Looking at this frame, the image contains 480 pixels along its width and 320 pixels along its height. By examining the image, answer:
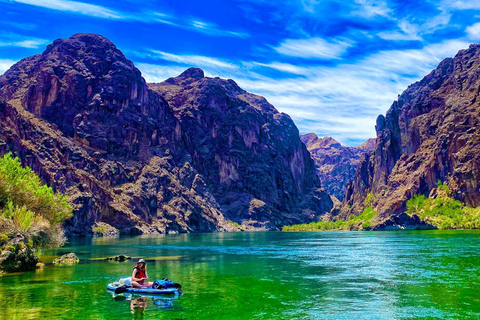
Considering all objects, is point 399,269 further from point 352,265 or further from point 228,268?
point 228,268

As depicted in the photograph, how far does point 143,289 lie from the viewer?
4338 centimetres

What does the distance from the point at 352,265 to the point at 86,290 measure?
41.9 meters

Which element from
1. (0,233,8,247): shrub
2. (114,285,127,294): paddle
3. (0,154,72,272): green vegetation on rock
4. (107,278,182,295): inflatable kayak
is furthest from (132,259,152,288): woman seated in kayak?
(0,233,8,247): shrub

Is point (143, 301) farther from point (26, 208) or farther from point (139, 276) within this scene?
point (26, 208)

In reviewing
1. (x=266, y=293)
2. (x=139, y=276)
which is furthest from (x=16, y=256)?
(x=266, y=293)

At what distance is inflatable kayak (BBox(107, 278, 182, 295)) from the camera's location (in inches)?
1663

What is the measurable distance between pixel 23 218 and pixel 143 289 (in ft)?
97.9

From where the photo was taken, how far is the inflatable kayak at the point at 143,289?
139 ft

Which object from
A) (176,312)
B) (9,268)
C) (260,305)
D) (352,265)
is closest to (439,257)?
(352,265)

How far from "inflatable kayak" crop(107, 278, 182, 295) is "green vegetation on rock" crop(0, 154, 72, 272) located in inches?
796

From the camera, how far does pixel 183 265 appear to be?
239ft

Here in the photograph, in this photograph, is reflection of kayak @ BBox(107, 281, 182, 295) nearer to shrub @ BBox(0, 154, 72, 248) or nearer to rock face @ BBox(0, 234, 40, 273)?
rock face @ BBox(0, 234, 40, 273)

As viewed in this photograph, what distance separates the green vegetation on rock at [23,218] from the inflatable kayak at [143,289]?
20214mm

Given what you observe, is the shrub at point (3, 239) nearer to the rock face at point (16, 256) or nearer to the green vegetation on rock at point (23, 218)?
the green vegetation on rock at point (23, 218)
